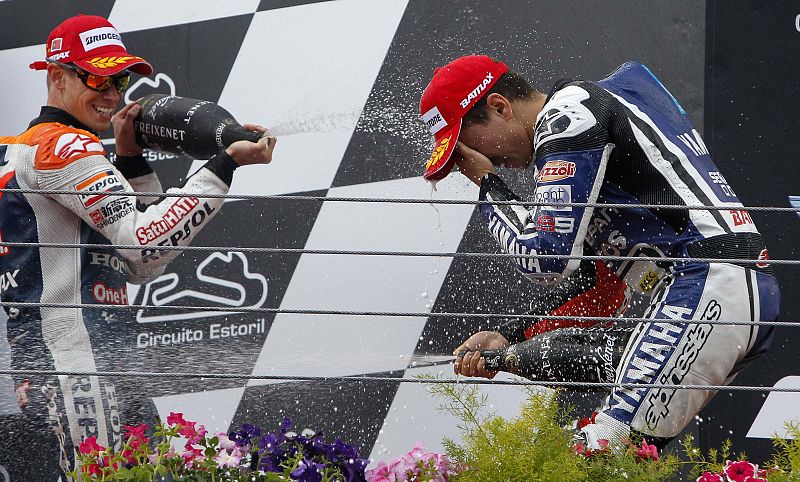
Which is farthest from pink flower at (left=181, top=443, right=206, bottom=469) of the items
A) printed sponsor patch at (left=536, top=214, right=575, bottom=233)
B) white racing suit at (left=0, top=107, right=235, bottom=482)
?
white racing suit at (left=0, top=107, right=235, bottom=482)

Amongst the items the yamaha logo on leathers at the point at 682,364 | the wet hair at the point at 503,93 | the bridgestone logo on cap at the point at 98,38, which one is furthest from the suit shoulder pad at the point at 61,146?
the yamaha logo on leathers at the point at 682,364

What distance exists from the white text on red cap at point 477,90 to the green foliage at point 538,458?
99 cm

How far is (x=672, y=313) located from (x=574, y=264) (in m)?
0.23

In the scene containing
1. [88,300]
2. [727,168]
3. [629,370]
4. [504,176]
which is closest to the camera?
[629,370]

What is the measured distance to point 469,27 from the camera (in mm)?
3074

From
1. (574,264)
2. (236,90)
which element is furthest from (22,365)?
(574,264)

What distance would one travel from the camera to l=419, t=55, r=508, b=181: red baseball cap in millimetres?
2402

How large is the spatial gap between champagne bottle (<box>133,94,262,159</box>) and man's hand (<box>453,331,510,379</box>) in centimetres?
76

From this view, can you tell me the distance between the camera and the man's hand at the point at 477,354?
7.75 feet

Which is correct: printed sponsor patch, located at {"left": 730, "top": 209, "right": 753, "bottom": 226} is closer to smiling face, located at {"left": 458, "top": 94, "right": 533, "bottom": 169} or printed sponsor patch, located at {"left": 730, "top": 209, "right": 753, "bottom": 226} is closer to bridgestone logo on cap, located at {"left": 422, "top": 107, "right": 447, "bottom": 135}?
smiling face, located at {"left": 458, "top": 94, "right": 533, "bottom": 169}

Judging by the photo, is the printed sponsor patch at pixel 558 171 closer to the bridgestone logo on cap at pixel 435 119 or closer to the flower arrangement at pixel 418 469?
the bridgestone logo on cap at pixel 435 119

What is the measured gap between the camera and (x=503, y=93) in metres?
2.46

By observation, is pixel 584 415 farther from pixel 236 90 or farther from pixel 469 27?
pixel 236 90

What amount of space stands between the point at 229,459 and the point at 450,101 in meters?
1.12
